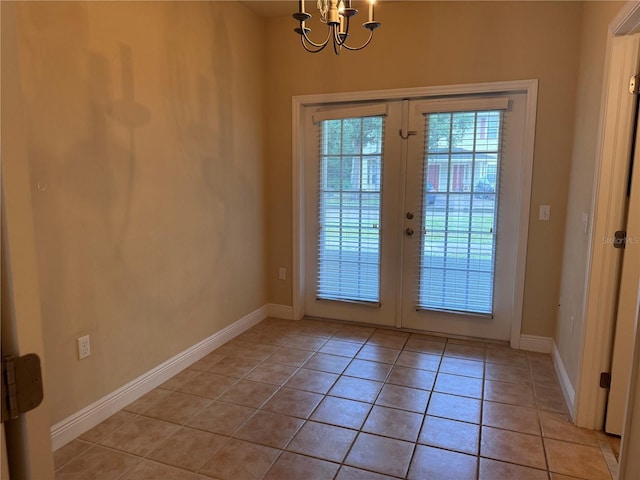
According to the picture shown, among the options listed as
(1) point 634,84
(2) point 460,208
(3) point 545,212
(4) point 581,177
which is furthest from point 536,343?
(1) point 634,84

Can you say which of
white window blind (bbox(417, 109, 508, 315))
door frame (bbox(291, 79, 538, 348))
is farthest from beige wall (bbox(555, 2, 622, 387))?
white window blind (bbox(417, 109, 508, 315))

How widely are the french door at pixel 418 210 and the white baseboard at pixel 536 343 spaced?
16cm

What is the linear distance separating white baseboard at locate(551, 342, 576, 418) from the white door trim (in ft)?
0.42

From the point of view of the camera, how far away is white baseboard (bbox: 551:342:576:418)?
7.74 feet

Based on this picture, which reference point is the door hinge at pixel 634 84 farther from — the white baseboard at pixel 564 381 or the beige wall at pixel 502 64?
the white baseboard at pixel 564 381

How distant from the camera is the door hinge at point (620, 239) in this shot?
2039mm

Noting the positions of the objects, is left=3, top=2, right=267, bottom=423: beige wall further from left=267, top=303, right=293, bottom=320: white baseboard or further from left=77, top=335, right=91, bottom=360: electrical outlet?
left=267, top=303, right=293, bottom=320: white baseboard

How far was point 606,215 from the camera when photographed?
206cm

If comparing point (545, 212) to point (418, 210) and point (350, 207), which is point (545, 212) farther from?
point (350, 207)

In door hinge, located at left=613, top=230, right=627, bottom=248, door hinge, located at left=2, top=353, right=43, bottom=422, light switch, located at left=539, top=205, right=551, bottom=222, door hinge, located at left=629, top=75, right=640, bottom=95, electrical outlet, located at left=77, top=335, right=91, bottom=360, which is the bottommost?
electrical outlet, located at left=77, top=335, right=91, bottom=360

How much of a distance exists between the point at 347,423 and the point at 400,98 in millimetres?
2487

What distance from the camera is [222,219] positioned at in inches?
127

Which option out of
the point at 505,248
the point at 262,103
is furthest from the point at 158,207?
the point at 505,248

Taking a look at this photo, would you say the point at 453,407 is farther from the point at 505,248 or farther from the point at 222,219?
the point at 222,219
